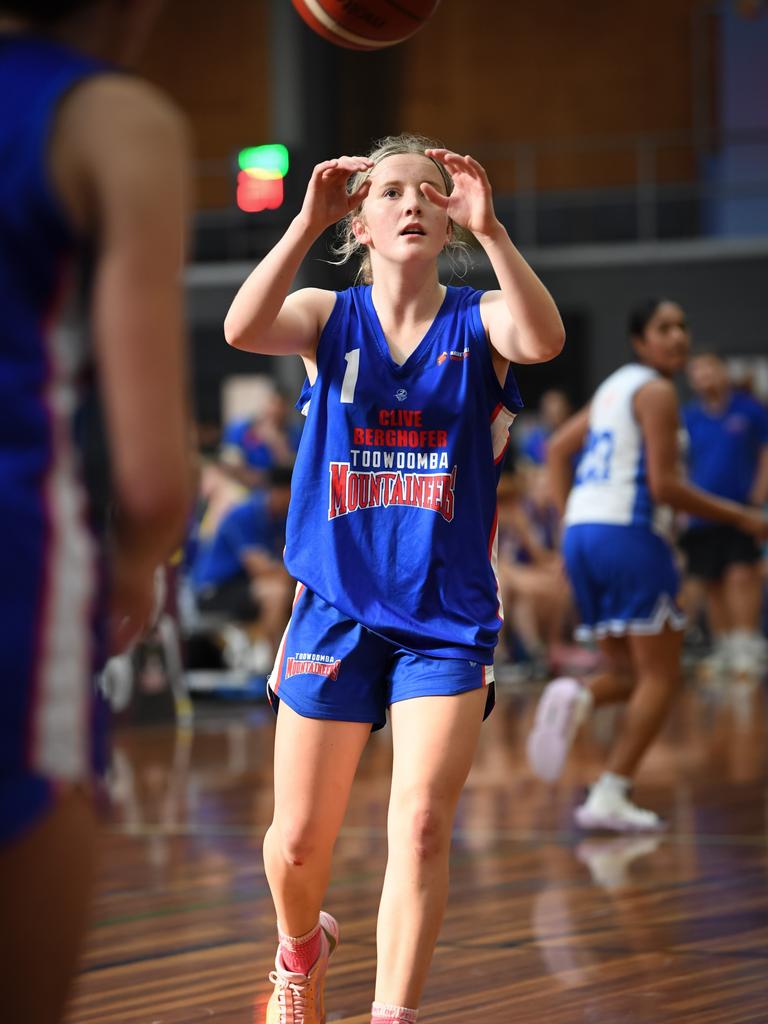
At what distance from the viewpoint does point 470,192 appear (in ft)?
8.80

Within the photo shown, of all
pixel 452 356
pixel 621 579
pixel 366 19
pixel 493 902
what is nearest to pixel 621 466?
pixel 621 579

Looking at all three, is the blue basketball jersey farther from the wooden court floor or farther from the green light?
the green light

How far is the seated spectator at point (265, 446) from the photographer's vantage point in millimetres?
10172

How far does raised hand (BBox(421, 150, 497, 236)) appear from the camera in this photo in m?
2.66

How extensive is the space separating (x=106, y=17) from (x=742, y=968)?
2744mm

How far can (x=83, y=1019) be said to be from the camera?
3176mm

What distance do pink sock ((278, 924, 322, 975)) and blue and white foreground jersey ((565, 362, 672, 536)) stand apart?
2924 millimetres

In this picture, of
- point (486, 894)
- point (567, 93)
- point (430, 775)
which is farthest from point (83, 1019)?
point (567, 93)

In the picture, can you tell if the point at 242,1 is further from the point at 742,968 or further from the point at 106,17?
the point at 106,17

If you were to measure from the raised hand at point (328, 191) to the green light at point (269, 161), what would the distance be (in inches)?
189

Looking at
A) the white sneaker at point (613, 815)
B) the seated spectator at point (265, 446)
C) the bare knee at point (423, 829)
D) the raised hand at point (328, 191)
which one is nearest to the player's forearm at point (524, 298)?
the raised hand at point (328, 191)

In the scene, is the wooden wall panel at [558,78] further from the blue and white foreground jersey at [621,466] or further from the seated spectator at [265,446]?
the blue and white foreground jersey at [621,466]

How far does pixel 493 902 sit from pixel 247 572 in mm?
5820

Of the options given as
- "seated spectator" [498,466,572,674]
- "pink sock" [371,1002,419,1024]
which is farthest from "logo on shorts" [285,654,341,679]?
"seated spectator" [498,466,572,674]
